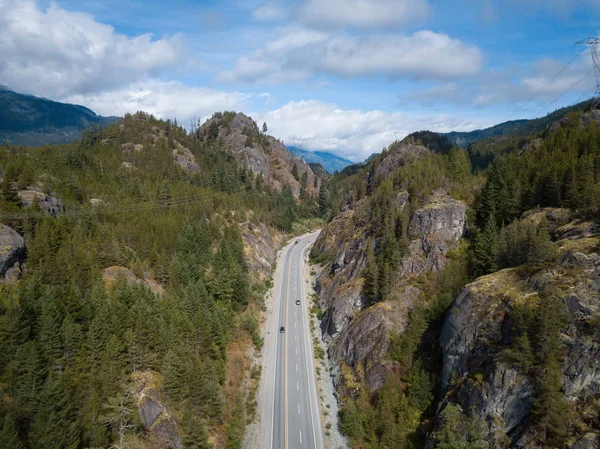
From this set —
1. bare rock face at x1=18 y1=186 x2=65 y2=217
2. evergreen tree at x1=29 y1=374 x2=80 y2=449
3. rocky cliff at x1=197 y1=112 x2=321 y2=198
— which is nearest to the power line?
bare rock face at x1=18 y1=186 x2=65 y2=217

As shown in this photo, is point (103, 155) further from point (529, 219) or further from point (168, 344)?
point (529, 219)

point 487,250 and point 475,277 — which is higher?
point 487,250

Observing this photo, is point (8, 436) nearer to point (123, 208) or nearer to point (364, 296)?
point (364, 296)

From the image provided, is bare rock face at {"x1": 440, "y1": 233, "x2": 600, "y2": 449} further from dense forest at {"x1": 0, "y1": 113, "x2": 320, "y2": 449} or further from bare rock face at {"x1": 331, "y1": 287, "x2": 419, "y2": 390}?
dense forest at {"x1": 0, "y1": 113, "x2": 320, "y2": 449}

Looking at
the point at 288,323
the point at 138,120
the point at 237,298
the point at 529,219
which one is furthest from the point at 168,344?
the point at 138,120

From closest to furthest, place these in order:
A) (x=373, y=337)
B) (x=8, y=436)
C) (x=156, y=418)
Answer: (x=8, y=436) → (x=156, y=418) → (x=373, y=337)

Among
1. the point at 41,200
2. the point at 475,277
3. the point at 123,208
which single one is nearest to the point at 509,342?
the point at 475,277

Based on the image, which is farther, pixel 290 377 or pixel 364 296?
pixel 364 296
